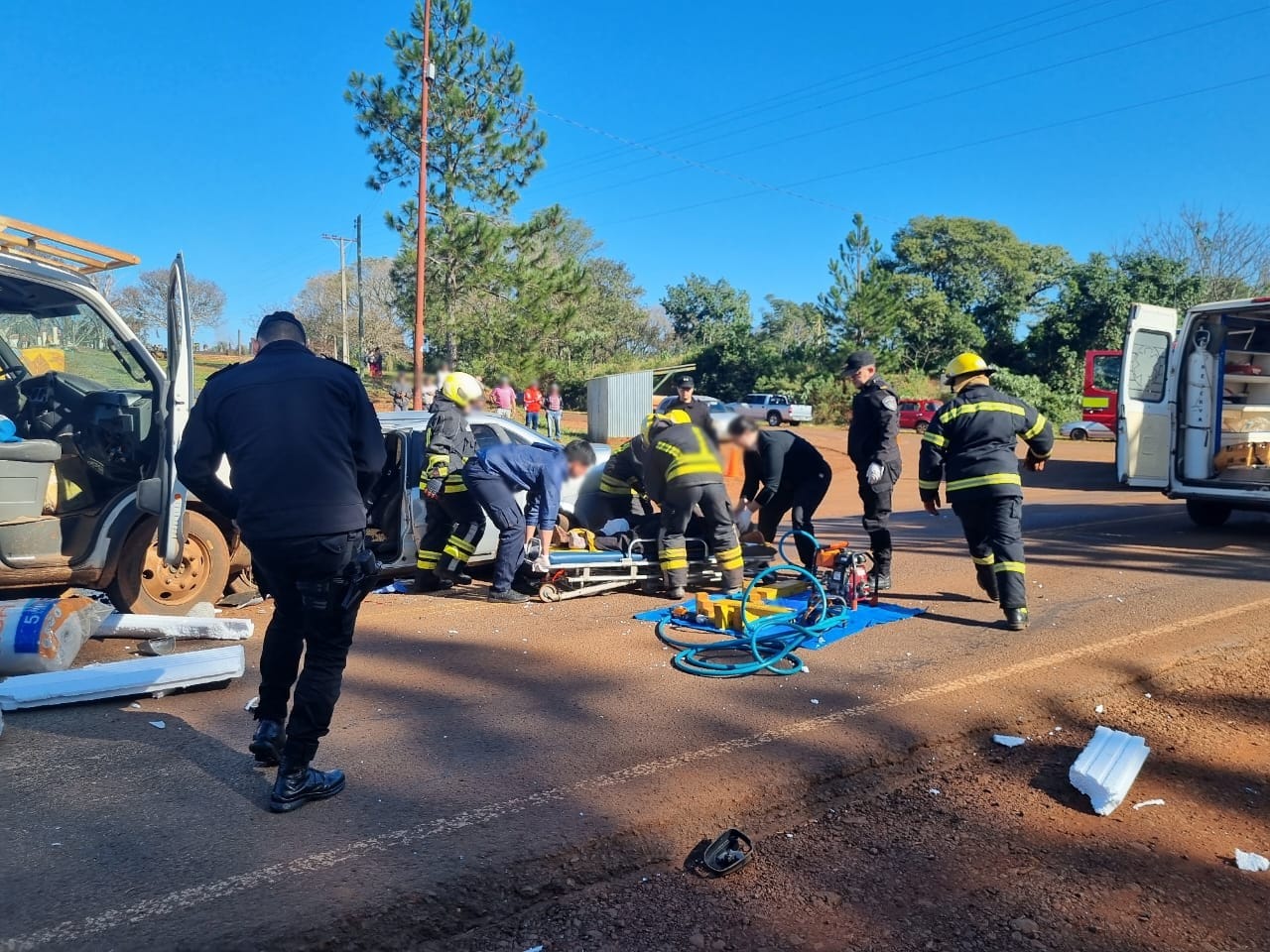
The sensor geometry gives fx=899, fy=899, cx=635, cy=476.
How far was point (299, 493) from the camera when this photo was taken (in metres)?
3.21

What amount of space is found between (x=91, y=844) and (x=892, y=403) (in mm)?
5603

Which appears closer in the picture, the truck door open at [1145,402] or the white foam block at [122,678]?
the white foam block at [122,678]

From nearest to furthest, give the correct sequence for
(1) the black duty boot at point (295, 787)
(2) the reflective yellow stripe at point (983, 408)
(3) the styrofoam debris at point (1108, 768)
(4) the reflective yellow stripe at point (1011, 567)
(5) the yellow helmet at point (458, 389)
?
1. (1) the black duty boot at point (295, 787)
2. (3) the styrofoam debris at point (1108, 768)
3. (4) the reflective yellow stripe at point (1011, 567)
4. (2) the reflective yellow stripe at point (983, 408)
5. (5) the yellow helmet at point (458, 389)

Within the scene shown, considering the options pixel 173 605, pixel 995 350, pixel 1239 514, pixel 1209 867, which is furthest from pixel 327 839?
pixel 995 350

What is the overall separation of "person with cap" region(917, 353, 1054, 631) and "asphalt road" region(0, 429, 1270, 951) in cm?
41

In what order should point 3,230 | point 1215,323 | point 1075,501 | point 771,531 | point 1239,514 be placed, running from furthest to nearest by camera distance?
point 1075,501 → point 1239,514 → point 1215,323 → point 771,531 → point 3,230

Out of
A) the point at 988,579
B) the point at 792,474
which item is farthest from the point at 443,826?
the point at 792,474

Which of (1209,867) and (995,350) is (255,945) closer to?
(1209,867)

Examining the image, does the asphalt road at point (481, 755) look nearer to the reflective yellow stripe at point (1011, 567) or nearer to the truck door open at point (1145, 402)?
the reflective yellow stripe at point (1011, 567)

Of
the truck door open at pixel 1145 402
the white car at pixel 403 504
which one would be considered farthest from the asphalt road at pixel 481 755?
the truck door open at pixel 1145 402

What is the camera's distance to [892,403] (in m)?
6.77

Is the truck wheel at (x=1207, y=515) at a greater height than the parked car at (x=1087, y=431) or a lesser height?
lesser

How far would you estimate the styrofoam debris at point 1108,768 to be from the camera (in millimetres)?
3463

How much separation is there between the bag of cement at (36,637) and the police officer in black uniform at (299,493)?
203 centimetres
